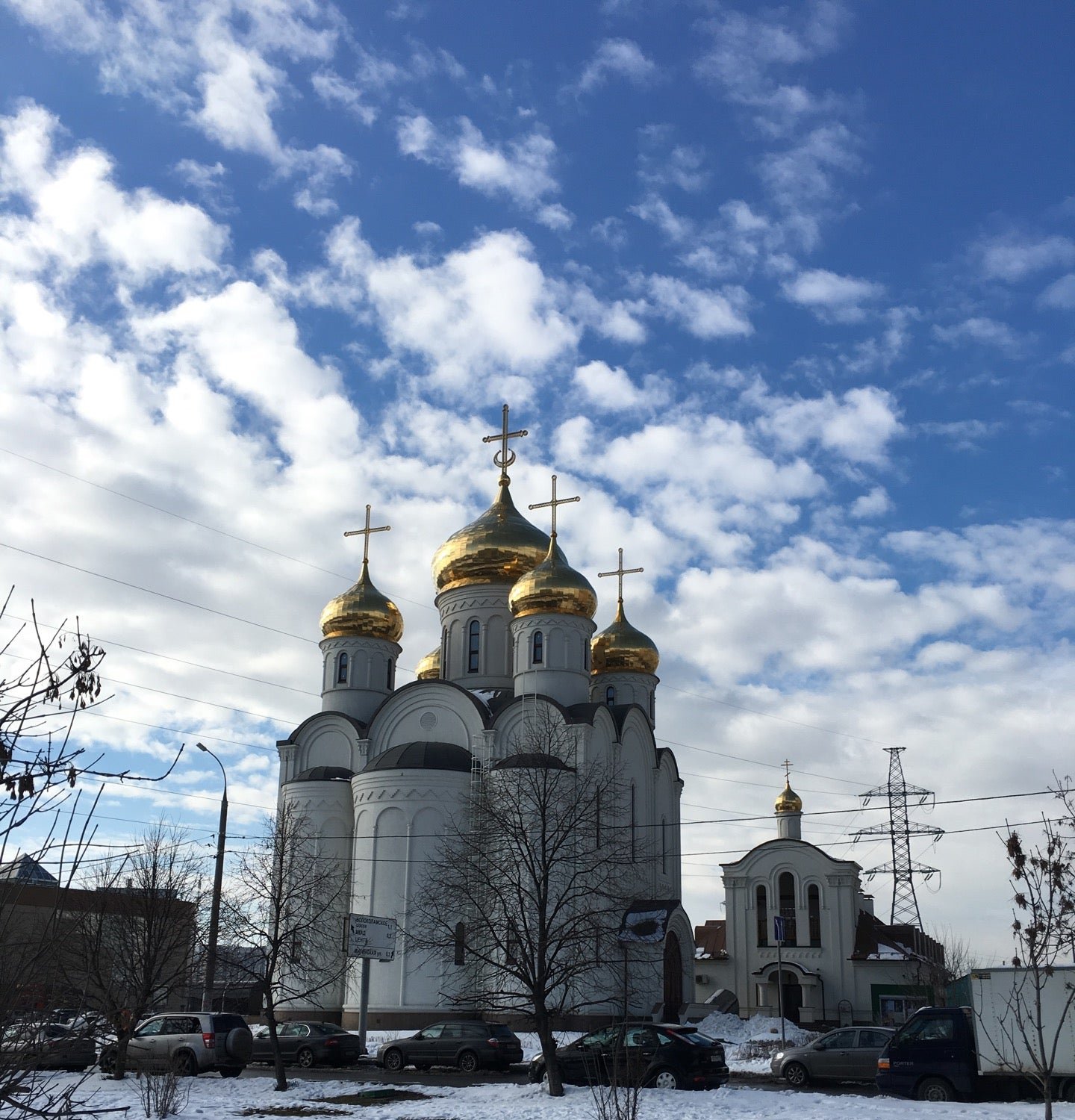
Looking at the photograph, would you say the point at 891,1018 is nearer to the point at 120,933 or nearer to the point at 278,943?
the point at 278,943

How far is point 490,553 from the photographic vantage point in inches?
1618

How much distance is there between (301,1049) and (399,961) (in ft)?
31.0

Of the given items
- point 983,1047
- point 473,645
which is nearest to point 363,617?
point 473,645

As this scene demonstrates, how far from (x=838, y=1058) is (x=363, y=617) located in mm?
24592

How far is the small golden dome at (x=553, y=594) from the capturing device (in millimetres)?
37125

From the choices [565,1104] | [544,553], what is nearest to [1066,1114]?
[565,1104]

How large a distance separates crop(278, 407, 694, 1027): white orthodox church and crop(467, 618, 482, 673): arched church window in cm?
5

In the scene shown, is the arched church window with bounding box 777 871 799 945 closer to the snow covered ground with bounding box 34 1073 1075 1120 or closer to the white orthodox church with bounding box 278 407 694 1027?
the white orthodox church with bounding box 278 407 694 1027

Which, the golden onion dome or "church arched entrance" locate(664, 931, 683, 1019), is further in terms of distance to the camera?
the golden onion dome

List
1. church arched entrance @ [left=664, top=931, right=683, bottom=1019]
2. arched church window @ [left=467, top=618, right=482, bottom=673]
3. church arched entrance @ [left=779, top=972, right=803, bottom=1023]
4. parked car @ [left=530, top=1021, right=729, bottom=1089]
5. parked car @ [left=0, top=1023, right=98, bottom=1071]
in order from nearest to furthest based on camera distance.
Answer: parked car @ [left=0, top=1023, right=98, bottom=1071]
parked car @ [left=530, top=1021, right=729, bottom=1089]
church arched entrance @ [left=664, top=931, right=683, bottom=1019]
arched church window @ [left=467, top=618, right=482, bottom=673]
church arched entrance @ [left=779, top=972, right=803, bottom=1023]

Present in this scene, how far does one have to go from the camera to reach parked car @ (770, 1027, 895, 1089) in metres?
19.3

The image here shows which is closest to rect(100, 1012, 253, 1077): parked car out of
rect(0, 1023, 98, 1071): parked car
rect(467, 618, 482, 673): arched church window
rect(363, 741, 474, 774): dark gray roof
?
rect(363, 741, 474, 774): dark gray roof

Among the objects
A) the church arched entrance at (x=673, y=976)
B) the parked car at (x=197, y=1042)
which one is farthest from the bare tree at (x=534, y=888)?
the parked car at (x=197, y=1042)

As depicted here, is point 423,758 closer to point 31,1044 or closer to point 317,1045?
point 317,1045
